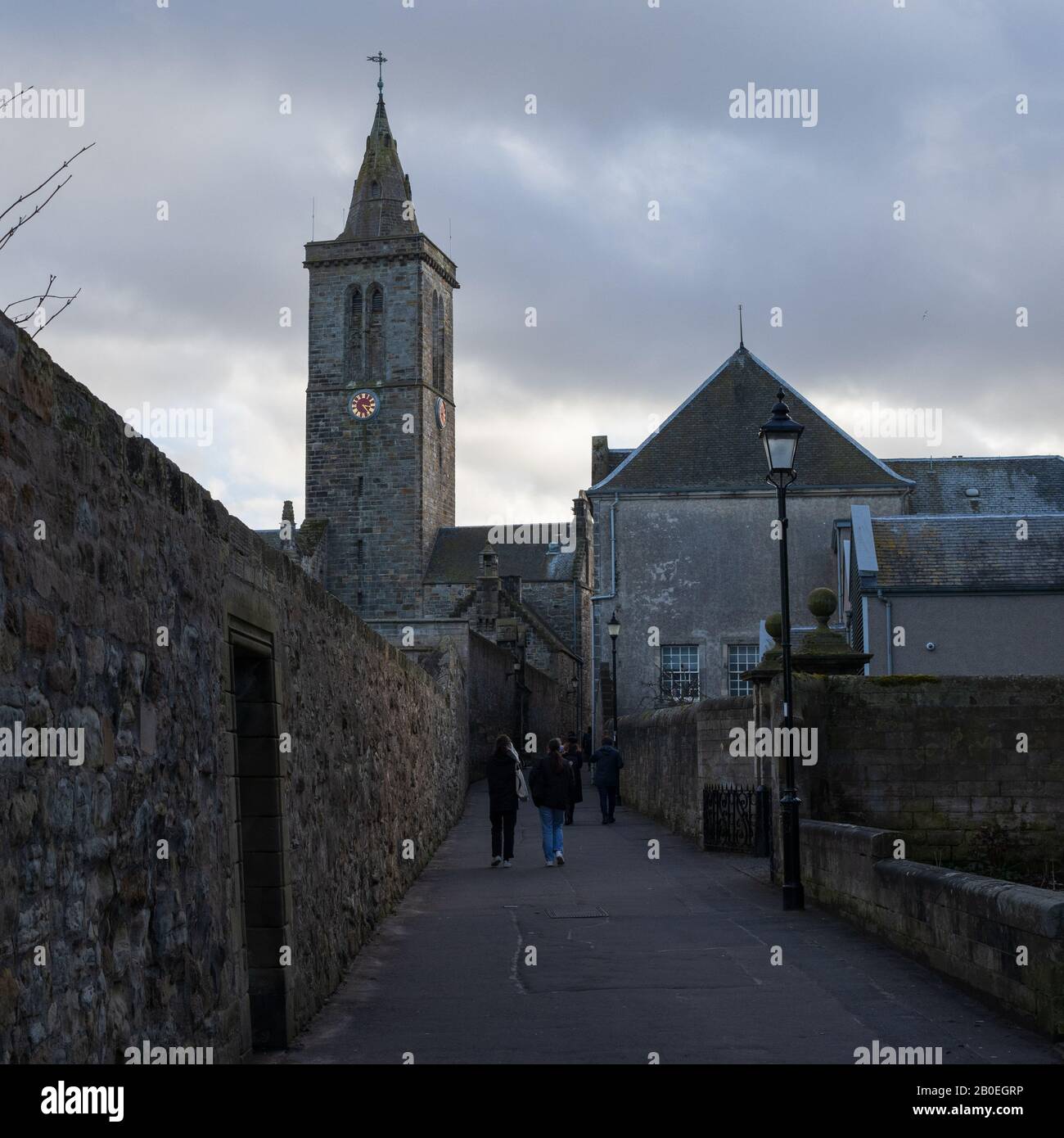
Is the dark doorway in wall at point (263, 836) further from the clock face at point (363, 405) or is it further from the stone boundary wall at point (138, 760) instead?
the clock face at point (363, 405)

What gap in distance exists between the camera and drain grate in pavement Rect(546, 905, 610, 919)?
1296 centimetres

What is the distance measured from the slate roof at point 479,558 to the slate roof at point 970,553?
145ft

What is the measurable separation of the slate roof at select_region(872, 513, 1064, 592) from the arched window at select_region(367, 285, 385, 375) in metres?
50.1

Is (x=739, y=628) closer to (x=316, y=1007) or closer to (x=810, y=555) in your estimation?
(x=810, y=555)

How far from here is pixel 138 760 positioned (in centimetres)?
509

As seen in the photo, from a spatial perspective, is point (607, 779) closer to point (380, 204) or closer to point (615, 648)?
point (615, 648)

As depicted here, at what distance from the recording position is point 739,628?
132ft

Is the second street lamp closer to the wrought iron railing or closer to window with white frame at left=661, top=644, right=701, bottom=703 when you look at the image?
window with white frame at left=661, top=644, right=701, bottom=703

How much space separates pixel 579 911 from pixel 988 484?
1274 inches
